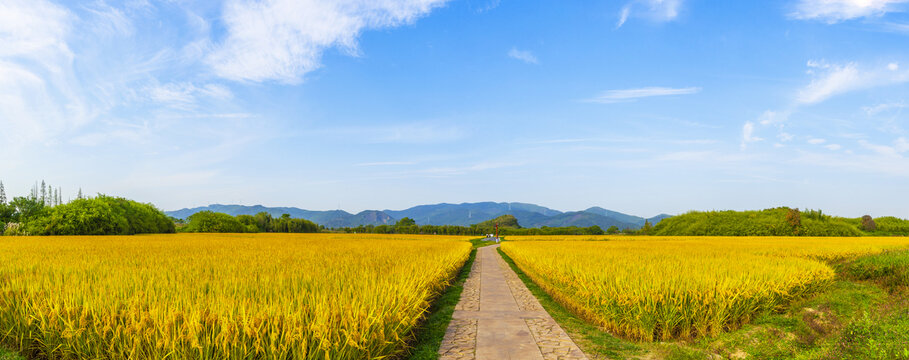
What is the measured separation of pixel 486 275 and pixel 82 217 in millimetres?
52723

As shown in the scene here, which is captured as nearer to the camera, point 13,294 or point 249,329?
point 249,329

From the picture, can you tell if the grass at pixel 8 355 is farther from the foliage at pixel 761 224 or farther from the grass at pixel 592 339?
the foliage at pixel 761 224

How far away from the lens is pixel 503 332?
7969mm

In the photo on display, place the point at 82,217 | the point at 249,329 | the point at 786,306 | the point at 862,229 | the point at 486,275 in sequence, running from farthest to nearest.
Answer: the point at 862,229 → the point at 82,217 → the point at 486,275 → the point at 786,306 → the point at 249,329

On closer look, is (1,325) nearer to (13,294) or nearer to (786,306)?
(13,294)

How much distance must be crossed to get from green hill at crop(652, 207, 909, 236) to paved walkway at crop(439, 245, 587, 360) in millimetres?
81416

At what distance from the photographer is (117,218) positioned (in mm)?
51875

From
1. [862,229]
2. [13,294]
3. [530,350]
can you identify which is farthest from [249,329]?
[862,229]

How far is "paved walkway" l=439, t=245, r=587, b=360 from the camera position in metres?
6.70

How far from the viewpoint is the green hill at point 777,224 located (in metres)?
70.2

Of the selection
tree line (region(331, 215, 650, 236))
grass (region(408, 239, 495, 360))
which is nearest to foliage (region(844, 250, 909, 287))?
grass (region(408, 239, 495, 360))

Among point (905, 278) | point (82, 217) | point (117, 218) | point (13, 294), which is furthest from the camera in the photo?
point (117, 218)

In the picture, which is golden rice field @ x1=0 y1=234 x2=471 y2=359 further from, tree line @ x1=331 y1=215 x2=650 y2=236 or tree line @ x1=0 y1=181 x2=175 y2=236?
tree line @ x1=331 y1=215 x2=650 y2=236

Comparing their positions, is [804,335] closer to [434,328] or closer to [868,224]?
→ [434,328]
